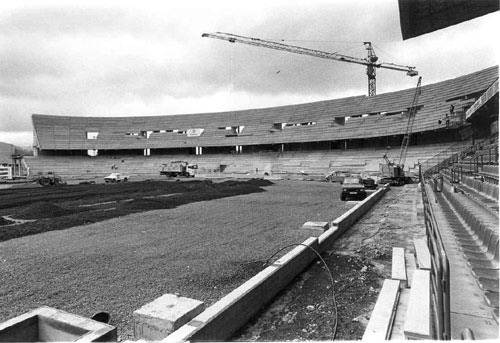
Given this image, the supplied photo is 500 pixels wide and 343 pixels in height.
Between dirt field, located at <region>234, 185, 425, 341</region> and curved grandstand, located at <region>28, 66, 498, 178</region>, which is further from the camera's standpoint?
curved grandstand, located at <region>28, 66, 498, 178</region>

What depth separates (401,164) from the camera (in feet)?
151

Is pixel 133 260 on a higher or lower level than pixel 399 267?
lower

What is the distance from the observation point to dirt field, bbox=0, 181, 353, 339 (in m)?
5.87

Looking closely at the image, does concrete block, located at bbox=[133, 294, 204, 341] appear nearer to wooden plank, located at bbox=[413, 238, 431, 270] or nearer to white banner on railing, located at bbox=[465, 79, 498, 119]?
wooden plank, located at bbox=[413, 238, 431, 270]

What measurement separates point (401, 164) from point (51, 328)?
4881 centimetres

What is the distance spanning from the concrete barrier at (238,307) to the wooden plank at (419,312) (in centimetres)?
227

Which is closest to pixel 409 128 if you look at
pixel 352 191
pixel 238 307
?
pixel 352 191

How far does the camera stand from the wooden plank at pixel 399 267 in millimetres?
5773

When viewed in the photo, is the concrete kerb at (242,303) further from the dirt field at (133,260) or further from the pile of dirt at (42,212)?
the pile of dirt at (42,212)

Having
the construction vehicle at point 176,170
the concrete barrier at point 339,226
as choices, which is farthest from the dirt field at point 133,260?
the construction vehicle at point 176,170

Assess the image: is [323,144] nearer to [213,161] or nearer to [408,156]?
[408,156]

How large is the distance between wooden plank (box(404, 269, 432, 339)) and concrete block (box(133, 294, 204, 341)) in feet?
8.62

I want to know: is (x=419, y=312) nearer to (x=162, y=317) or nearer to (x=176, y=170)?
(x=162, y=317)

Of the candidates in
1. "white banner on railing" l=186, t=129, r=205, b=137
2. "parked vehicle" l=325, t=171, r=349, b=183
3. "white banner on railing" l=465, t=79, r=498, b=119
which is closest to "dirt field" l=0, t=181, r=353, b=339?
"white banner on railing" l=465, t=79, r=498, b=119
